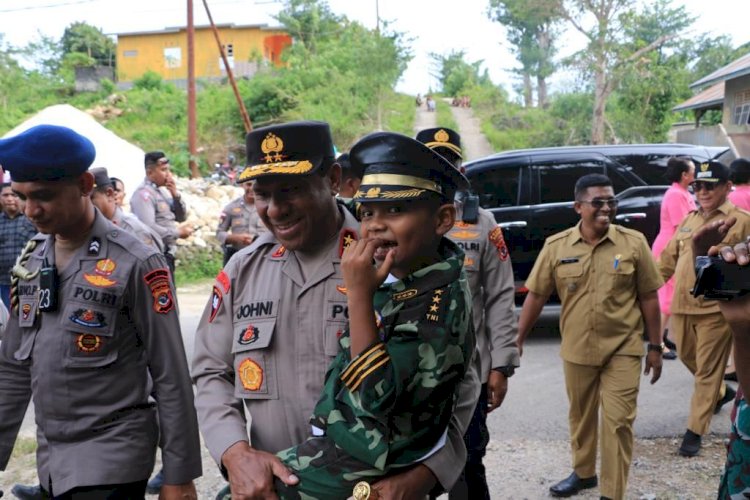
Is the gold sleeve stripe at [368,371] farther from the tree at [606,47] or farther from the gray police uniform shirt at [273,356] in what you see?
the tree at [606,47]

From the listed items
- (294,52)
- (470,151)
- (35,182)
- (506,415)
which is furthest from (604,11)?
(35,182)

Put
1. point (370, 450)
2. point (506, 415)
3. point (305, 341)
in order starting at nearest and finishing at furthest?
point (370, 450)
point (305, 341)
point (506, 415)

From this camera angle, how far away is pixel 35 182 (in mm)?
2488

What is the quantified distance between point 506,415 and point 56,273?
4.18m

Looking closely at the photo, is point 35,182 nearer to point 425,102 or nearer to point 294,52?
point 294,52

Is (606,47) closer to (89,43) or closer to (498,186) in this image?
(498,186)

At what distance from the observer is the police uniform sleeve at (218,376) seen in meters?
2.08

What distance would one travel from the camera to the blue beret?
2434mm

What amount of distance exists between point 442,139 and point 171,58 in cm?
4482

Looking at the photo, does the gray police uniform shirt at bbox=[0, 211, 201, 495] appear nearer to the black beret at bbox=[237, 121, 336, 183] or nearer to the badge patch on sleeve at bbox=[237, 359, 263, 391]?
the badge patch on sleeve at bbox=[237, 359, 263, 391]

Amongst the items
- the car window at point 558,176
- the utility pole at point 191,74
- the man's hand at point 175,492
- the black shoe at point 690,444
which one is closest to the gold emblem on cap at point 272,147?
the man's hand at point 175,492

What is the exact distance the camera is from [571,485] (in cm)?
442

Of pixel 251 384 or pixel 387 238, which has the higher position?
pixel 387 238

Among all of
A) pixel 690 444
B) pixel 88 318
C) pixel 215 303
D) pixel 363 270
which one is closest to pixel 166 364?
pixel 88 318
